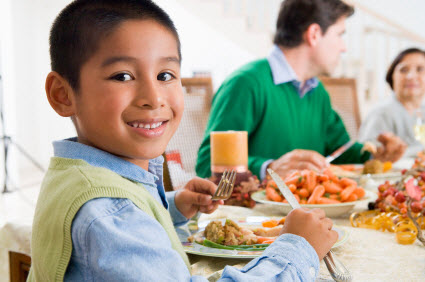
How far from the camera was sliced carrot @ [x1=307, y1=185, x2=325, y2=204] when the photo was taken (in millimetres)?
982

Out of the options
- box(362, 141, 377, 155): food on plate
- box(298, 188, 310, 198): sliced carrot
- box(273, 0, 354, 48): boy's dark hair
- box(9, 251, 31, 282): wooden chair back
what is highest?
box(273, 0, 354, 48): boy's dark hair

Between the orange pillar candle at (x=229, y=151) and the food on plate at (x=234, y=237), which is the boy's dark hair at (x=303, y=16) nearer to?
the orange pillar candle at (x=229, y=151)

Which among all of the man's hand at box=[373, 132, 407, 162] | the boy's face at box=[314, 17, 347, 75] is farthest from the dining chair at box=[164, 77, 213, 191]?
the man's hand at box=[373, 132, 407, 162]

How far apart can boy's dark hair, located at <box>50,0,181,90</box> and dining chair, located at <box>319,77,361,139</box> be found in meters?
2.11

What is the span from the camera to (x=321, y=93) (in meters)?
2.14

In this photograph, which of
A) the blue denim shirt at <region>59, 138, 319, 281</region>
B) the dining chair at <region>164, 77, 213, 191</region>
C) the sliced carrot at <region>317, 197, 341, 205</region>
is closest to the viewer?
the blue denim shirt at <region>59, 138, 319, 281</region>

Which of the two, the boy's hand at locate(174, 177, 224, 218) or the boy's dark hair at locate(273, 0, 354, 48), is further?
the boy's dark hair at locate(273, 0, 354, 48)

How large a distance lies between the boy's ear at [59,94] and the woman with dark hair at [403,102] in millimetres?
2457

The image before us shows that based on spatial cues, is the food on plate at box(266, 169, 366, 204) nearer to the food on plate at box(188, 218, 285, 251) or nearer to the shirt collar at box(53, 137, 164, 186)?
the food on plate at box(188, 218, 285, 251)

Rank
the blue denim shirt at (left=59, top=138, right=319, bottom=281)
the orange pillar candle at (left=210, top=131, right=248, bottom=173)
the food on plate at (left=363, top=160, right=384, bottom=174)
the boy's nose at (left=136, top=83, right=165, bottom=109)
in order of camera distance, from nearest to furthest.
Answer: the blue denim shirt at (left=59, top=138, right=319, bottom=281), the boy's nose at (left=136, top=83, right=165, bottom=109), the orange pillar candle at (left=210, top=131, right=248, bottom=173), the food on plate at (left=363, top=160, right=384, bottom=174)

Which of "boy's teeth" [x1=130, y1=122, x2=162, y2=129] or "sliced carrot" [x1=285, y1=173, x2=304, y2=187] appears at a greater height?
"boy's teeth" [x1=130, y1=122, x2=162, y2=129]

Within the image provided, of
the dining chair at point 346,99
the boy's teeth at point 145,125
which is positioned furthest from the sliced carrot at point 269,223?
the dining chair at point 346,99

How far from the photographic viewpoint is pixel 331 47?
1990 millimetres

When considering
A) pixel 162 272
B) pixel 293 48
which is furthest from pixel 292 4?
pixel 162 272
